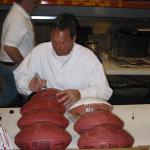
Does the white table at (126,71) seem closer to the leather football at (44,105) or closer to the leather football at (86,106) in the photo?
the leather football at (86,106)

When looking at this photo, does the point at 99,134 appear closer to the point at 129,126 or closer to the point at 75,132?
the point at 75,132

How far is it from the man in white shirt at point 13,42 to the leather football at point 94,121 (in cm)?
167

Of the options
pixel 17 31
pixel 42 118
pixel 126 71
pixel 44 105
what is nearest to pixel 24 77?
pixel 44 105

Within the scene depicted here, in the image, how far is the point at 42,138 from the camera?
4.63 ft

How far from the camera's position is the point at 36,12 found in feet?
14.1

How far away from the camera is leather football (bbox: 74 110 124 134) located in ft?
4.99

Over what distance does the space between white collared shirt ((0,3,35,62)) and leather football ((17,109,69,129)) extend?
Answer: 1605 millimetres

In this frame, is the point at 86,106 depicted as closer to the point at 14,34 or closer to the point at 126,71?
the point at 126,71

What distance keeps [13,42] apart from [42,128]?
5.88 ft

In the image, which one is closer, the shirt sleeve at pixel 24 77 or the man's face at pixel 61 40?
the man's face at pixel 61 40

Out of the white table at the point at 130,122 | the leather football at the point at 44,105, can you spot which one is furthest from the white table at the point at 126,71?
the leather football at the point at 44,105

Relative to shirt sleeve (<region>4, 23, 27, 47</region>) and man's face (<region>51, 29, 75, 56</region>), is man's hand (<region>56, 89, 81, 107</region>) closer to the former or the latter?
man's face (<region>51, 29, 75, 56</region>)

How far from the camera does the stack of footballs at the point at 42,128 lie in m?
1.42

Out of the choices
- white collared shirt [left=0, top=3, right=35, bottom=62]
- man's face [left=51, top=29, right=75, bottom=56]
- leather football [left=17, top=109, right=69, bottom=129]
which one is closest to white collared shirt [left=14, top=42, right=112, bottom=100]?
man's face [left=51, top=29, right=75, bottom=56]
